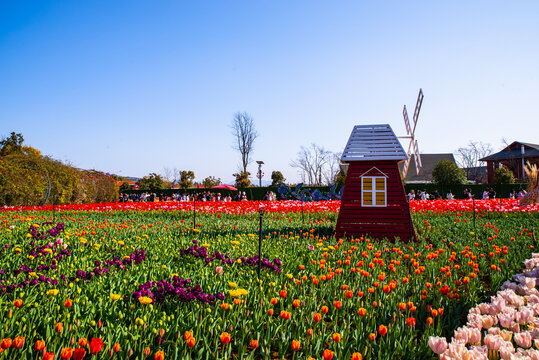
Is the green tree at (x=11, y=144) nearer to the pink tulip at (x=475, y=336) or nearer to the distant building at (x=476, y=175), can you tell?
the pink tulip at (x=475, y=336)

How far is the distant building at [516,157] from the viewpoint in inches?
1878

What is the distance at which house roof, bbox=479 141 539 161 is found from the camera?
4788 centimetres

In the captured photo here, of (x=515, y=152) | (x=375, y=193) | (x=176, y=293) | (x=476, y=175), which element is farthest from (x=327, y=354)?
(x=476, y=175)

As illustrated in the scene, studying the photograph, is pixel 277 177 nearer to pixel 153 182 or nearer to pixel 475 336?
pixel 153 182

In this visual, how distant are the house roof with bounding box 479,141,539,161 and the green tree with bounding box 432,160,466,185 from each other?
23161 mm

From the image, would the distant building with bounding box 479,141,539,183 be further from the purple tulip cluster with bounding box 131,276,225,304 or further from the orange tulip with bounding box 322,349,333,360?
the orange tulip with bounding box 322,349,333,360

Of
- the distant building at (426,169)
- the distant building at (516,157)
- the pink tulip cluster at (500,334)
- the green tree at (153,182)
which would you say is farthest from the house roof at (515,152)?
the pink tulip cluster at (500,334)

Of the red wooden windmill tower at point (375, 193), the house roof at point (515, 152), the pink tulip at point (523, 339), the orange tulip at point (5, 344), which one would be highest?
the house roof at point (515, 152)

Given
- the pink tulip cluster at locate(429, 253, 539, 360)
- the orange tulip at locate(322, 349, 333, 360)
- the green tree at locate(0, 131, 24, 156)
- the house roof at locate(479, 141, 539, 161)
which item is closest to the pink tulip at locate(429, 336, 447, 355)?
the pink tulip cluster at locate(429, 253, 539, 360)

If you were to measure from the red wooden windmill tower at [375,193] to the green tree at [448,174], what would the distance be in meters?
27.6

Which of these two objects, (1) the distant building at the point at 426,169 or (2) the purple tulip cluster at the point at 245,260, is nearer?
(2) the purple tulip cluster at the point at 245,260

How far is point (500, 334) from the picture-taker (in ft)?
6.73

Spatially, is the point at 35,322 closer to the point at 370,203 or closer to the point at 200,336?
the point at 200,336

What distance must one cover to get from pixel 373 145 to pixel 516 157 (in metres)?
52.2
